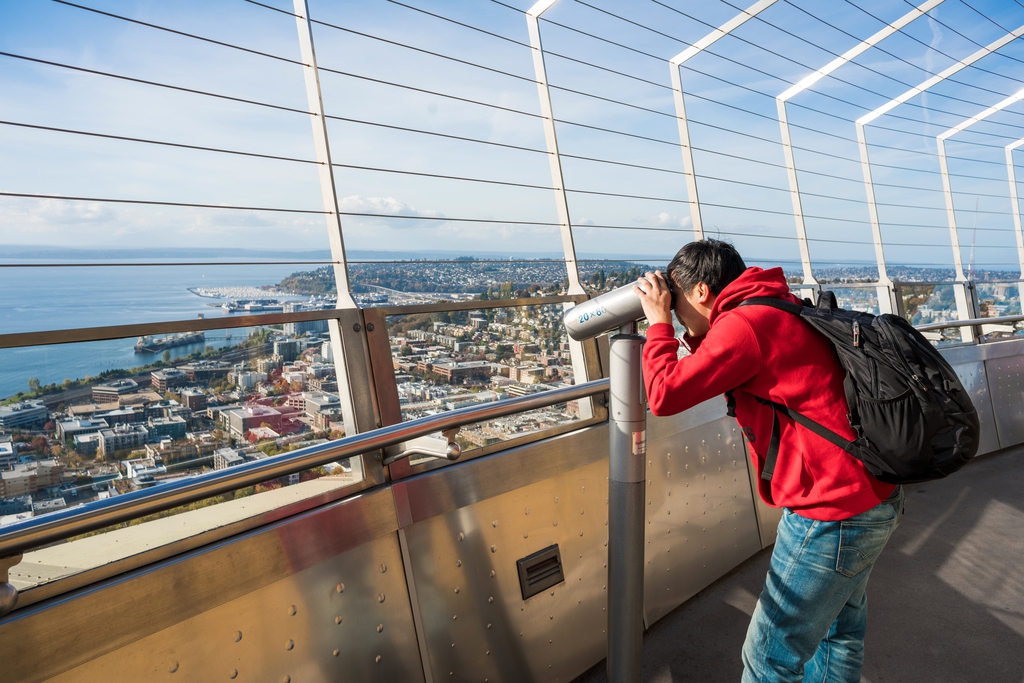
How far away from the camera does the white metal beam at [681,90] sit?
12.9ft

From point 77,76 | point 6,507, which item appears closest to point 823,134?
point 77,76

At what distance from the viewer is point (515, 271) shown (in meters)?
2.68

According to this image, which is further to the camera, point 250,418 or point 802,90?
point 802,90

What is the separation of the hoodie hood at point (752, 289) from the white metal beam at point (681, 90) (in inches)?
95.3

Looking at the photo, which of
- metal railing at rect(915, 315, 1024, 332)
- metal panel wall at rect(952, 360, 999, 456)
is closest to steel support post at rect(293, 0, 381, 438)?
metal railing at rect(915, 315, 1024, 332)

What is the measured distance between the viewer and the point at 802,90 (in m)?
4.95

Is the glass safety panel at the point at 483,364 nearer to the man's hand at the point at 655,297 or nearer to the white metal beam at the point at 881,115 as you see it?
the man's hand at the point at 655,297

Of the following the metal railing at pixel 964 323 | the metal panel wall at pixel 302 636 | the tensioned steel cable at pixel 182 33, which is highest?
the tensioned steel cable at pixel 182 33

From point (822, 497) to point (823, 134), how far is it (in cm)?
471

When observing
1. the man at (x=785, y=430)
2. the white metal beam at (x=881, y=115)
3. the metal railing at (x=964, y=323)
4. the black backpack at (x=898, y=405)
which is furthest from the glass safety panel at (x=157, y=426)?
the white metal beam at (x=881, y=115)

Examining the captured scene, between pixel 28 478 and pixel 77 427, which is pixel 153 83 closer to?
pixel 77 427

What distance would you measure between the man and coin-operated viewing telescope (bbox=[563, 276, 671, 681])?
11cm

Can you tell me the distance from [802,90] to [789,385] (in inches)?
174

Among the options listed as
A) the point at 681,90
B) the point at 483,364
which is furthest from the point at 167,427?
the point at 681,90
